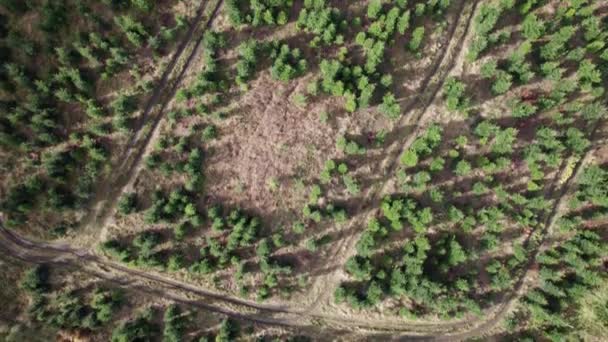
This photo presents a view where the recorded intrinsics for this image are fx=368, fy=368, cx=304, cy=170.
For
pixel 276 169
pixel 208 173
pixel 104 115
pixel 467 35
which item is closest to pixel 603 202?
pixel 467 35

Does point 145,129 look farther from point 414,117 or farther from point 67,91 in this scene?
point 414,117

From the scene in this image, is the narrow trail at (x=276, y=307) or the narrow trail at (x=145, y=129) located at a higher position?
the narrow trail at (x=145, y=129)

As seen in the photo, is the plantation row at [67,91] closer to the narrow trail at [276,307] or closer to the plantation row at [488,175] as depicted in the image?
the narrow trail at [276,307]

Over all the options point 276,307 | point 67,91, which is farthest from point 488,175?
point 67,91

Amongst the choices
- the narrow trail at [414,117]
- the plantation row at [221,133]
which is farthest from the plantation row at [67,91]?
the narrow trail at [414,117]

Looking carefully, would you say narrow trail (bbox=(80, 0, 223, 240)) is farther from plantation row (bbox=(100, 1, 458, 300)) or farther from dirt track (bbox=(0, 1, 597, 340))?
plantation row (bbox=(100, 1, 458, 300))

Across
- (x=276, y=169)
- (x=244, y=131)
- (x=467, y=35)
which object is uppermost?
(x=467, y=35)

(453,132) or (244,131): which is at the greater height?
(453,132)

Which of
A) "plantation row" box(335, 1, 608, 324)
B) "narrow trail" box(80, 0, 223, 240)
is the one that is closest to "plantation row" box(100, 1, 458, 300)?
"narrow trail" box(80, 0, 223, 240)

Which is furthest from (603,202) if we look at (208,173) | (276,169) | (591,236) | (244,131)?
(208,173)

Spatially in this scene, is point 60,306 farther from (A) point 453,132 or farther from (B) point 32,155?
(A) point 453,132

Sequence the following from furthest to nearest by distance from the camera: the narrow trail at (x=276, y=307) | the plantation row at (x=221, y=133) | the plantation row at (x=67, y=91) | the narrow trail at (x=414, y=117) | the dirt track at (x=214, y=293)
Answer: the narrow trail at (x=414, y=117)
the narrow trail at (x=276, y=307)
the dirt track at (x=214, y=293)
the plantation row at (x=221, y=133)
the plantation row at (x=67, y=91)
